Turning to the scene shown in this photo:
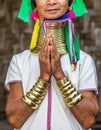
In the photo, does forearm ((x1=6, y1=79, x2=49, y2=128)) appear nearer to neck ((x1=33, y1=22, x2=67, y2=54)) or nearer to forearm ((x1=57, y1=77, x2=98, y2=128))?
forearm ((x1=57, y1=77, x2=98, y2=128))

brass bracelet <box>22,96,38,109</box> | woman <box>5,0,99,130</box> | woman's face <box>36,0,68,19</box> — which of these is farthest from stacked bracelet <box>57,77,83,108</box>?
woman's face <box>36,0,68,19</box>

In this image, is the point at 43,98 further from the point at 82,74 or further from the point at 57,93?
the point at 82,74

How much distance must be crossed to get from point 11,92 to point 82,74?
0.39 m

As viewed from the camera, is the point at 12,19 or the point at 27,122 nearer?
the point at 27,122

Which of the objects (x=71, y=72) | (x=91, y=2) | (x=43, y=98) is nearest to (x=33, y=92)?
(x=43, y=98)

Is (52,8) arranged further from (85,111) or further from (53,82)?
(85,111)

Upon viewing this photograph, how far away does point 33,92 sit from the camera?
2.48m

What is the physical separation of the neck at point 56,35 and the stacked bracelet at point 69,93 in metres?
0.18

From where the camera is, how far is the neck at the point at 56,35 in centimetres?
253

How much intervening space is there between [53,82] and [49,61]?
16 cm

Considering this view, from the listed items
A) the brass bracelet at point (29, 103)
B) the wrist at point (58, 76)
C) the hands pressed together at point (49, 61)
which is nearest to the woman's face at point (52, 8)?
the hands pressed together at point (49, 61)

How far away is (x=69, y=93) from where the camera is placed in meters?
2.46

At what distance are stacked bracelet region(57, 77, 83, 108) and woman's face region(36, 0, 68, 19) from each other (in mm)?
346

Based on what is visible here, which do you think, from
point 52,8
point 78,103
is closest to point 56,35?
point 52,8
